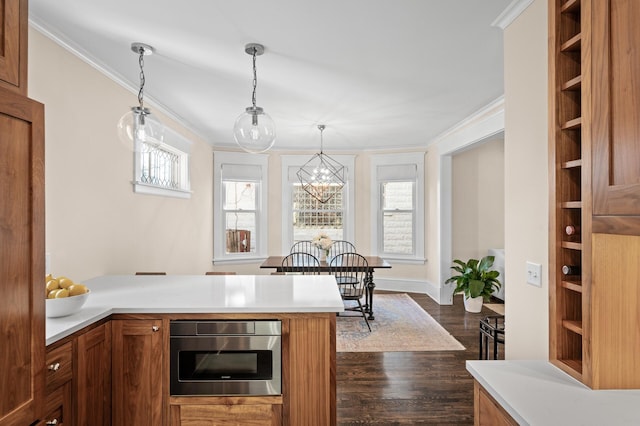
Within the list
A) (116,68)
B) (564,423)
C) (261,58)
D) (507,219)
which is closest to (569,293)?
(564,423)

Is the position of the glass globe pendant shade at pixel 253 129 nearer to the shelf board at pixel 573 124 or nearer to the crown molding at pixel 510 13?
the crown molding at pixel 510 13

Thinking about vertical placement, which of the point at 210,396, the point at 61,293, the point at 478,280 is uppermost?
the point at 61,293

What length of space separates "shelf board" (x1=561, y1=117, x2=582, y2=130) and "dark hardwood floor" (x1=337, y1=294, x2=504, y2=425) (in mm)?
1950

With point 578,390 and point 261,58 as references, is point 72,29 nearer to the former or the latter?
point 261,58

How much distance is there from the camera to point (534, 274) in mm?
1809

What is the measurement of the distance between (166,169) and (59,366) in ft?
9.53

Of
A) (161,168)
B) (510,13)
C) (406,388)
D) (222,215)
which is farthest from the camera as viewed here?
(222,215)

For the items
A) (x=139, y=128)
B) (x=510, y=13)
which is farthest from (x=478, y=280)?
(x=139, y=128)

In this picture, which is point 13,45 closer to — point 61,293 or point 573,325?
point 61,293

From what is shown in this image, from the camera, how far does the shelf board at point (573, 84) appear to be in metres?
1.27

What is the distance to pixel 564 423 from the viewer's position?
98 cm

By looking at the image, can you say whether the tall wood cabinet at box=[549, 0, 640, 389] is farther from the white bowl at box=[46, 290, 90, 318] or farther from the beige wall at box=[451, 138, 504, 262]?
the beige wall at box=[451, 138, 504, 262]

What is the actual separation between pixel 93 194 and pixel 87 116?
0.58 metres

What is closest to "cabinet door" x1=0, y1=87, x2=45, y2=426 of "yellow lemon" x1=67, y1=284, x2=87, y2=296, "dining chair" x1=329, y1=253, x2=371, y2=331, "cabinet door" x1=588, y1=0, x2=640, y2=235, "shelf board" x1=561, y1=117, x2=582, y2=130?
"yellow lemon" x1=67, y1=284, x2=87, y2=296
